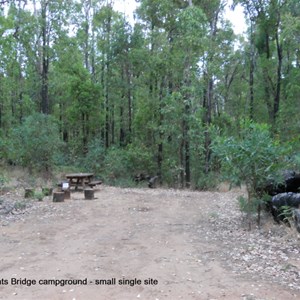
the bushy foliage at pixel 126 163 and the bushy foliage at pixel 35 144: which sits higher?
the bushy foliage at pixel 35 144

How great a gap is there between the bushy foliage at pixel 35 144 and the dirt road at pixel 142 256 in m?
5.37

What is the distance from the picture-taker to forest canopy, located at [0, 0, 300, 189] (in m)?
14.1

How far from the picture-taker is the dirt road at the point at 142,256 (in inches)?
152

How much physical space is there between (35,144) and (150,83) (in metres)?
7.12

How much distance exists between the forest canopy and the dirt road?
17.6 feet

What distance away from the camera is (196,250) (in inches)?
217

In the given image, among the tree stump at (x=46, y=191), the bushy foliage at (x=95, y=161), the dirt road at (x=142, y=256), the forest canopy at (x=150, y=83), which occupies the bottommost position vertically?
the dirt road at (x=142, y=256)

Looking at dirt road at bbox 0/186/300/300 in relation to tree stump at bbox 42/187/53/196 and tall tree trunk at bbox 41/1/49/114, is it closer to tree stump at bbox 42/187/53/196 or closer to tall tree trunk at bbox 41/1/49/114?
tree stump at bbox 42/187/53/196

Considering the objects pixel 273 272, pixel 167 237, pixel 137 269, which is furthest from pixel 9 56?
pixel 273 272

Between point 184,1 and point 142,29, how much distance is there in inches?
111

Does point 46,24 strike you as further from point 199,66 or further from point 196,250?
point 196,250

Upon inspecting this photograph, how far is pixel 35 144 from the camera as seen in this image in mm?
13602

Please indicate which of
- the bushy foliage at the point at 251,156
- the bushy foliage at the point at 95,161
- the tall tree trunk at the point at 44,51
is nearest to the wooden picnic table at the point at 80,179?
the bushy foliage at the point at 95,161

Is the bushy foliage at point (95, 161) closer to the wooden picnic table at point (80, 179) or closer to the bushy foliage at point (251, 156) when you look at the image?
the wooden picnic table at point (80, 179)
